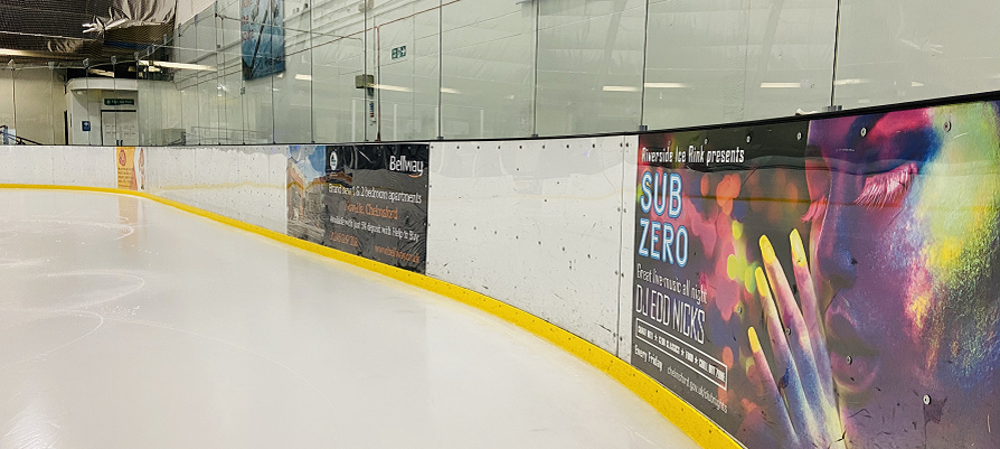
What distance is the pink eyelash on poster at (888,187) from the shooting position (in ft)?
5.08

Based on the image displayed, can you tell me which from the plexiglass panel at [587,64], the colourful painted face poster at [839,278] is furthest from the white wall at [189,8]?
the colourful painted face poster at [839,278]

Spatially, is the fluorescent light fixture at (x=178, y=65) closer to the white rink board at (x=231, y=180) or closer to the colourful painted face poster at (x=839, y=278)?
the white rink board at (x=231, y=180)

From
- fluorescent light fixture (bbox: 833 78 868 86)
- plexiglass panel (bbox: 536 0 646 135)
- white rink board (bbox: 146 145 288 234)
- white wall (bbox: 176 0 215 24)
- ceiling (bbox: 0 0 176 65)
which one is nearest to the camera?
fluorescent light fixture (bbox: 833 78 868 86)

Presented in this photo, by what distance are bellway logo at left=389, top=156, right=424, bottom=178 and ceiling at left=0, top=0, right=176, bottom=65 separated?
14.6 meters

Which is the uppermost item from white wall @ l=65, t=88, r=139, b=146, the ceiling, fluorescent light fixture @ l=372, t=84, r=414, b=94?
the ceiling

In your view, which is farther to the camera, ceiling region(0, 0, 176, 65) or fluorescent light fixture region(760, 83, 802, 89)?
ceiling region(0, 0, 176, 65)

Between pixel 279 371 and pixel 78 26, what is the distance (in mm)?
19053

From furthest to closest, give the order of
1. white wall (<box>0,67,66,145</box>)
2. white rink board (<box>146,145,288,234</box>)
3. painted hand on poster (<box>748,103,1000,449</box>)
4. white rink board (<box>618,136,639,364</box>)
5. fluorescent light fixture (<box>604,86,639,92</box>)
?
white wall (<box>0,67,66,145</box>) → white rink board (<box>146,145,288,234</box>) → fluorescent light fixture (<box>604,86,639,92</box>) → white rink board (<box>618,136,639,364</box>) → painted hand on poster (<box>748,103,1000,449</box>)

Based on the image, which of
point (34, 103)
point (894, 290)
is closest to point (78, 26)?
point (34, 103)

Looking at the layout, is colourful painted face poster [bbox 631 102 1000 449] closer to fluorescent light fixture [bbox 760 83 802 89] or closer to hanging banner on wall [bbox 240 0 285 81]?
fluorescent light fixture [bbox 760 83 802 89]

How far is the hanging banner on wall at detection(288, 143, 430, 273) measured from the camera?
5.63 meters

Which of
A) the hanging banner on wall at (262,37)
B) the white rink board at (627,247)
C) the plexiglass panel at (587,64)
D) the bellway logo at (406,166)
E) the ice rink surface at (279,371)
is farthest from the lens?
the hanging banner on wall at (262,37)

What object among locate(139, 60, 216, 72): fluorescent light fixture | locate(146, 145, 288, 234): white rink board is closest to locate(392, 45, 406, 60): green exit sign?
locate(146, 145, 288, 234): white rink board

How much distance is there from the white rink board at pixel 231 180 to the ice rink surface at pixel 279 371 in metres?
2.58
